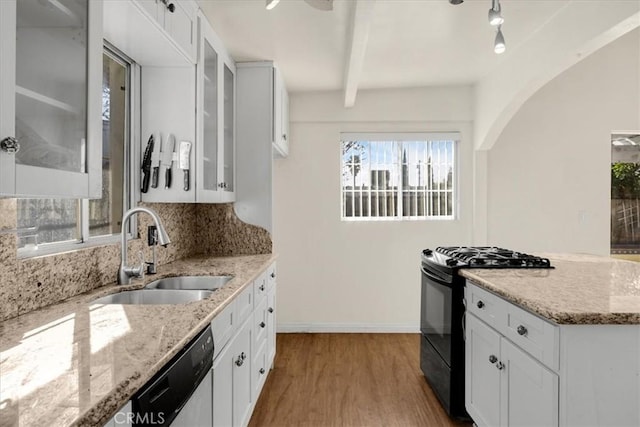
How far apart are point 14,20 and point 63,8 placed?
0.77 ft

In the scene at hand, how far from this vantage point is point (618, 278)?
6.33ft

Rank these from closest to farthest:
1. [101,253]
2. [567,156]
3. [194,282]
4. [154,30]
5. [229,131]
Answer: [154,30] → [101,253] → [194,282] → [229,131] → [567,156]

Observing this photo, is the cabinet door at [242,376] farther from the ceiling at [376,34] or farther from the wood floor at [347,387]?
the ceiling at [376,34]

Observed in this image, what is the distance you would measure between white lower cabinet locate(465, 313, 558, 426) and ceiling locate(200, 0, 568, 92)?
1.80 meters

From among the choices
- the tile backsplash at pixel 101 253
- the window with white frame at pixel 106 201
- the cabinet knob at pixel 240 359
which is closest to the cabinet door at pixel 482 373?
the cabinet knob at pixel 240 359

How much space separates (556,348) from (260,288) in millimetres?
1580

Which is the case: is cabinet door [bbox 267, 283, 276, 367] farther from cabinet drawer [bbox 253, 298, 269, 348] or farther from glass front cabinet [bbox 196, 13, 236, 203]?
glass front cabinet [bbox 196, 13, 236, 203]

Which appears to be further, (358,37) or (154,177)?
(358,37)

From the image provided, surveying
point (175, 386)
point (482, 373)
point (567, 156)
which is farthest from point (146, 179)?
point (567, 156)

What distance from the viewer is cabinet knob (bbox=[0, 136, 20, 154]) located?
82cm

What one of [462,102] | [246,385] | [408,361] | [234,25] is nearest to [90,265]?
[246,385]

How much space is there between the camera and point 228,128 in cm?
281

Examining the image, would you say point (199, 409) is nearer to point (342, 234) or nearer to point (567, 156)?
point (342, 234)

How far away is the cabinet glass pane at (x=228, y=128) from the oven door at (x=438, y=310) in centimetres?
159
